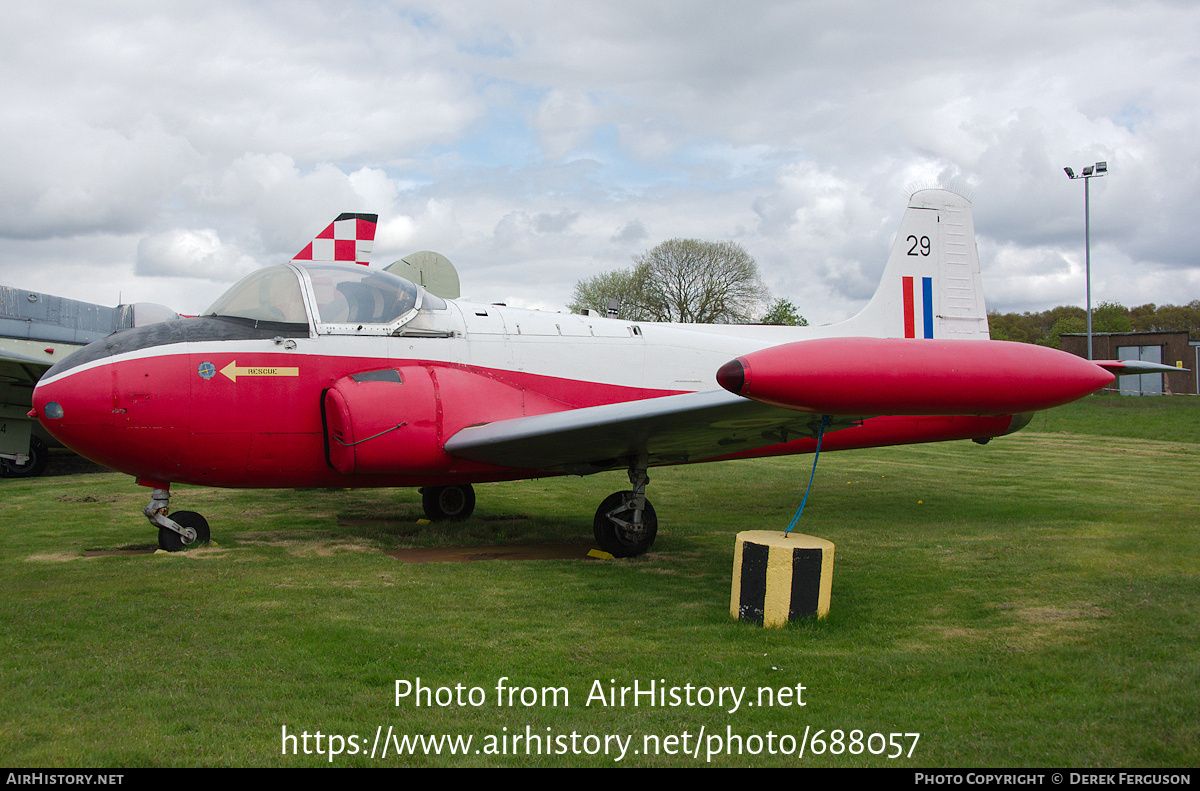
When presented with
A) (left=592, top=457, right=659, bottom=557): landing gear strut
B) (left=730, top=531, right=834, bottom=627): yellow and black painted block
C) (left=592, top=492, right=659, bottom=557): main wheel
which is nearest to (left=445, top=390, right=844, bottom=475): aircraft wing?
(left=592, top=457, right=659, bottom=557): landing gear strut

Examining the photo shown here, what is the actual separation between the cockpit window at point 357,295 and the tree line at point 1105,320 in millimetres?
65937

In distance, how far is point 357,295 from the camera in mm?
6934

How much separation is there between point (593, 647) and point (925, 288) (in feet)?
23.1

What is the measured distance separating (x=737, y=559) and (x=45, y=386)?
544 cm

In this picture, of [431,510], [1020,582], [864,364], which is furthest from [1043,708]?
[431,510]

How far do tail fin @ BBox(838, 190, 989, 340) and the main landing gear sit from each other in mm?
7227

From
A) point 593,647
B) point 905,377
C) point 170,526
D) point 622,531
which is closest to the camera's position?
point 905,377

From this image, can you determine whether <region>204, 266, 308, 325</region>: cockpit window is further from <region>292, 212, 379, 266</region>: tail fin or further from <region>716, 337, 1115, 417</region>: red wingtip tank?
<region>292, 212, 379, 266</region>: tail fin

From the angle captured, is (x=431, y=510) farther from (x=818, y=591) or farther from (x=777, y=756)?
(x=777, y=756)

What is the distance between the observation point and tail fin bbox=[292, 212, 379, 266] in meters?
13.1

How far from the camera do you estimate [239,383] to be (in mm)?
6391

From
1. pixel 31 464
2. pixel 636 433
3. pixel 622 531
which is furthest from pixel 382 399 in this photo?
pixel 31 464

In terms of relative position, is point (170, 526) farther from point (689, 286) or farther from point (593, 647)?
point (689, 286)

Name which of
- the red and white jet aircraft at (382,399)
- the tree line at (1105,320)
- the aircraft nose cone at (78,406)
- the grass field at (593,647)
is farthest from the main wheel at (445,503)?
the tree line at (1105,320)
